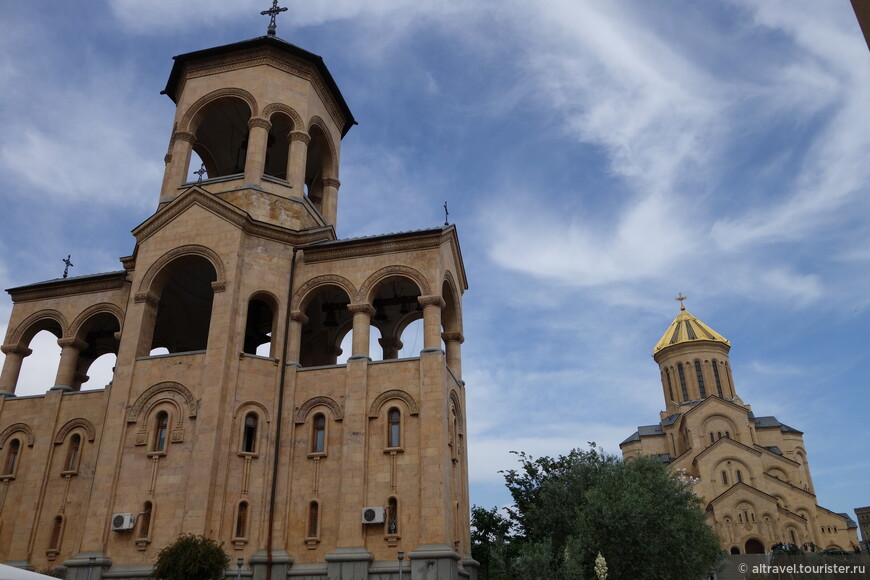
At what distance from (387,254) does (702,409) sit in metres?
43.6

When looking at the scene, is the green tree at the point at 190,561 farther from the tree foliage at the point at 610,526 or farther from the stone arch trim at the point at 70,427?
the tree foliage at the point at 610,526

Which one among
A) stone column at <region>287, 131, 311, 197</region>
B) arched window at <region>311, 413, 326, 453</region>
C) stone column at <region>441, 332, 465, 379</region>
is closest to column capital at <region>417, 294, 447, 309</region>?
stone column at <region>441, 332, 465, 379</region>

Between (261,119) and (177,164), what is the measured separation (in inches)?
129

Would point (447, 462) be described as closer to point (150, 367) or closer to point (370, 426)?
point (370, 426)

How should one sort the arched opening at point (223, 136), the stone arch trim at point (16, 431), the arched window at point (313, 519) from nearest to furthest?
the arched window at point (313, 519) → the stone arch trim at point (16, 431) → the arched opening at point (223, 136)

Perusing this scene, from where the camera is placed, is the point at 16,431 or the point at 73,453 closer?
the point at 73,453

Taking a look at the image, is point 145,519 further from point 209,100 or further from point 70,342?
point 209,100

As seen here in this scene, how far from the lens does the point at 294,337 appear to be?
2019 cm

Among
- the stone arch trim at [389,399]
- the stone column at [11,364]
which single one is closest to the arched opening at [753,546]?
the stone arch trim at [389,399]

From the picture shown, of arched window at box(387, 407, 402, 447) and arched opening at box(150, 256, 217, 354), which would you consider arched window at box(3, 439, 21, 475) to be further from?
arched window at box(387, 407, 402, 447)

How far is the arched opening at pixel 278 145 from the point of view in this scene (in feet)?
78.7

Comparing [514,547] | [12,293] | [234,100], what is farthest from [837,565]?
[12,293]

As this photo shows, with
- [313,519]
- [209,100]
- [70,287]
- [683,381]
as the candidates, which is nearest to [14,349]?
[70,287]

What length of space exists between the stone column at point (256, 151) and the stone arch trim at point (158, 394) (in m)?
7.10
